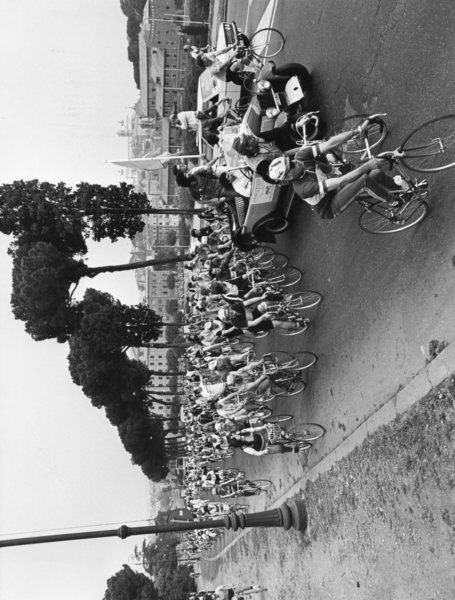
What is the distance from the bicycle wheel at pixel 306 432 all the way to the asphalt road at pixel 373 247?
238 mm

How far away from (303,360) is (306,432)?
5.43ft

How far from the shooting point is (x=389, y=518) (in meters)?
6.93

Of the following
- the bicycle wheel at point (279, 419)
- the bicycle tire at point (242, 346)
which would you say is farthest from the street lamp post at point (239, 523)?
the bicycle tire at point (242, 346)

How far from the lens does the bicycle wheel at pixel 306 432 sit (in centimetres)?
987

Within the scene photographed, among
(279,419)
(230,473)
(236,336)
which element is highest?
(236,336)

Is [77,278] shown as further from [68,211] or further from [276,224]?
[276,224]

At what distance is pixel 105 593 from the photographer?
118ft

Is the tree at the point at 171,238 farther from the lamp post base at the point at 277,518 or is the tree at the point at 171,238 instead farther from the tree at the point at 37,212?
the lamp post base at the point at 277,518

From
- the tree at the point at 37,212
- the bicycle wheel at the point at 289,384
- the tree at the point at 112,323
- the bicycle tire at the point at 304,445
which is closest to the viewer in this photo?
the bicycle tire at the point at 304,445

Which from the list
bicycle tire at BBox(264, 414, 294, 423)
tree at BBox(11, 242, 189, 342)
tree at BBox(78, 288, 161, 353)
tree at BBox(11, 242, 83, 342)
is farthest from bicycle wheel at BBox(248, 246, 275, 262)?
tree at BBox(78, 288, 161, 353)

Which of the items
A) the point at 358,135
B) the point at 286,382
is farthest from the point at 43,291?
the point at 358,135

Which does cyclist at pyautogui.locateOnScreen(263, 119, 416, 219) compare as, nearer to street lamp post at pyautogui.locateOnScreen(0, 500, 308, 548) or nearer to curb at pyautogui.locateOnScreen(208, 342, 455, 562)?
curb at pyautogui.locateOnScreen(208, 342, 455, 562)

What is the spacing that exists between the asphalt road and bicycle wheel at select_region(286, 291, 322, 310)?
0.27 meters

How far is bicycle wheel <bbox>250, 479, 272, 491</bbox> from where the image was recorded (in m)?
14.0
